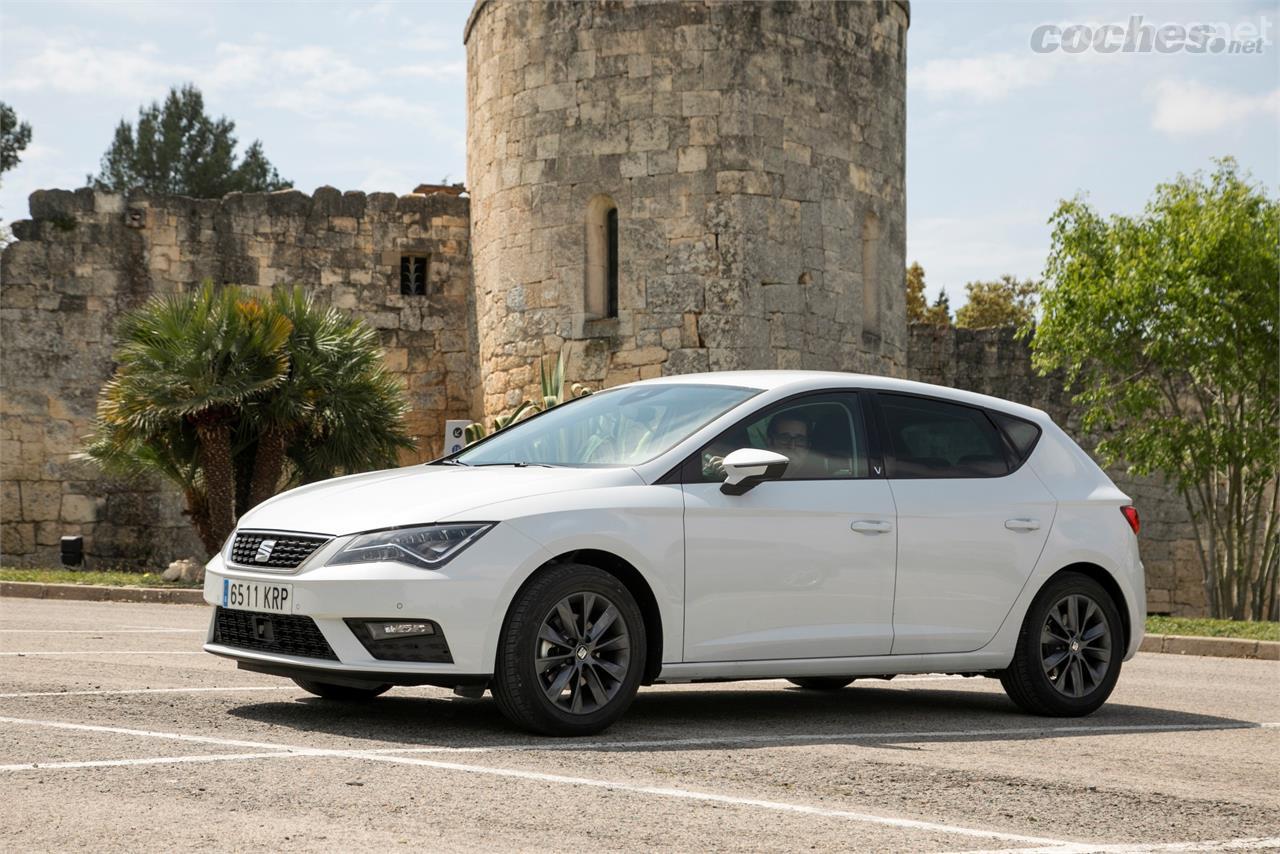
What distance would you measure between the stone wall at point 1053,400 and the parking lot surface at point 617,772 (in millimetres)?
17847

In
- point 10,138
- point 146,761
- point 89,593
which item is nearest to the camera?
point 146,761

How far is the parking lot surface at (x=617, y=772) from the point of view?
16.0 feet

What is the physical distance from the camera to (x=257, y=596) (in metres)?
6.88

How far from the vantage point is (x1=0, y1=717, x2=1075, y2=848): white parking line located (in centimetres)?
510

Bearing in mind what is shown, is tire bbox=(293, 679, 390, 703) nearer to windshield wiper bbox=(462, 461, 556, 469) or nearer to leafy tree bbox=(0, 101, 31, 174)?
windshield wiper bbox=(462, 461, 556, 469)

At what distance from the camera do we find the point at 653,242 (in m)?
20.0

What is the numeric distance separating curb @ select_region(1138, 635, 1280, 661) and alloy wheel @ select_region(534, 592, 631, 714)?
931 cm

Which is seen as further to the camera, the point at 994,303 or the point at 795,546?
the point at 994,303

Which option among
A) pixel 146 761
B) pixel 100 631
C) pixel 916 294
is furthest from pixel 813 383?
pixel 916 294

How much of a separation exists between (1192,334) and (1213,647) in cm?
745

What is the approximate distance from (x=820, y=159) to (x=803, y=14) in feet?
5.72

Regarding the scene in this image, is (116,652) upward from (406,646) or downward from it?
downward

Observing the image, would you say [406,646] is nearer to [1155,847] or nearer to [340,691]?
[340,691]

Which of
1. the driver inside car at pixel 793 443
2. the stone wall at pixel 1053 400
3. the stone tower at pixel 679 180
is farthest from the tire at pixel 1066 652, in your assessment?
the stone wall at pixel 1053 400
